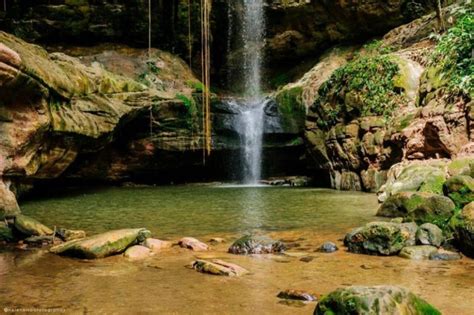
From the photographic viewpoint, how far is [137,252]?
6.61 metres

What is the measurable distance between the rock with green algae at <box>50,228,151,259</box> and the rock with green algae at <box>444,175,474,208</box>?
5207 millimetres

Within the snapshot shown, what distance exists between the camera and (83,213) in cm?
1130

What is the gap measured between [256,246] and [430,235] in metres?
2.49

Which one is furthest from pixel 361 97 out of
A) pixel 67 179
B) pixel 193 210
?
pixel 67 179

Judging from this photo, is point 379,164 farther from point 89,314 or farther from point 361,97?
point 89,314

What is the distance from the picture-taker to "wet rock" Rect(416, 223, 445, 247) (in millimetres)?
6547

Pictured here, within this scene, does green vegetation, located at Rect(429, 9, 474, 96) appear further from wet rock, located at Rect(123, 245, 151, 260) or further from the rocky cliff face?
wet rock, located at Rect(123, 245, 151, 260)

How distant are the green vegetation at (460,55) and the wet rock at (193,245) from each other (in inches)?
318

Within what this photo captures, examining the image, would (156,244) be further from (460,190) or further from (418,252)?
(460,190)

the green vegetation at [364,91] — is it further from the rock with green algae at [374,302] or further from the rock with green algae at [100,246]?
the rock with green algae at [374,302]

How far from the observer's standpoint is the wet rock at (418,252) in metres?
6.14

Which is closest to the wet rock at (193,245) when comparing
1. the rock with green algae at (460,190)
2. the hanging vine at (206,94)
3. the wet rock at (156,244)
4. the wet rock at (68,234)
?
the wet rock at (156,244)

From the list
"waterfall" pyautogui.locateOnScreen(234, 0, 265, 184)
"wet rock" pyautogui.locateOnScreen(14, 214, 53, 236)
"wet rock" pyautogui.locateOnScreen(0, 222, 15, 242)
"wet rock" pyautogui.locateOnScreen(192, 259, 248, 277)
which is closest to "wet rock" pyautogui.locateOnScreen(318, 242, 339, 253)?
"wet rock" pyautogui.locateOnScreen(192, 259, 248, 277)

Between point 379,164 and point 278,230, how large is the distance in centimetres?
796
